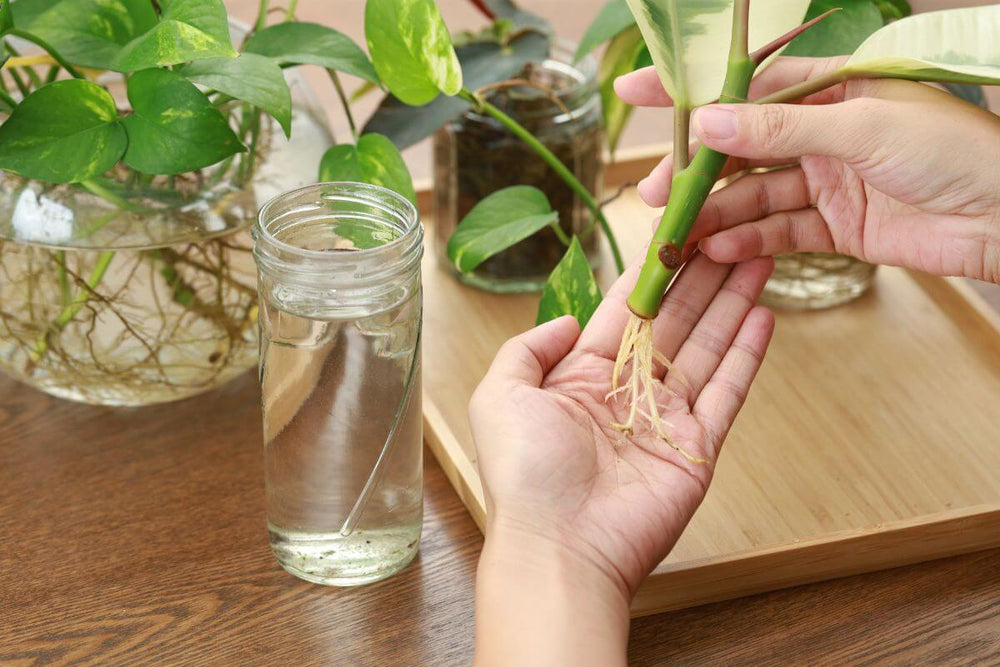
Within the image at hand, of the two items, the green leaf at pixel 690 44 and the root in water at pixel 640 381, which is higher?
the green leaf at pixel 690 44

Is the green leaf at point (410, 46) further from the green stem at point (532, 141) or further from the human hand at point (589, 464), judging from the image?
the human hand at point (589, 464)

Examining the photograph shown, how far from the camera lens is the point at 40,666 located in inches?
23.6

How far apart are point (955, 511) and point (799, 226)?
204 millimetres

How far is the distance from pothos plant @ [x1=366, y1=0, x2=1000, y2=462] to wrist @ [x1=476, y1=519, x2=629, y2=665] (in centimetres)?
9

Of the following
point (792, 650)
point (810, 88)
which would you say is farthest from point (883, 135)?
point (792, 650)

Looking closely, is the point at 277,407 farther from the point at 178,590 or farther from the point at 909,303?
the point at 909,303

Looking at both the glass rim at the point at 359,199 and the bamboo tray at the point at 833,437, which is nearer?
the glass rim at the point at 359,199

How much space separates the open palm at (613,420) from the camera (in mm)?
567

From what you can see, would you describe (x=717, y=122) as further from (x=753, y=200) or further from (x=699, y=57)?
(x=753, y=200)


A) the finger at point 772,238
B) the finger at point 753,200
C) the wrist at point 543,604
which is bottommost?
the wrist at point 543,604

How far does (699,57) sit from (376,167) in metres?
0.21

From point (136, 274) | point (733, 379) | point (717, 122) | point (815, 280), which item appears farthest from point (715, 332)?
point (136, 274)

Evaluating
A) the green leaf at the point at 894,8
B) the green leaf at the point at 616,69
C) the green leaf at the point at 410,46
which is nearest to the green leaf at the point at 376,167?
the green leaf at the point at 410,46

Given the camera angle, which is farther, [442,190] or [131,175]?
[442,190]
